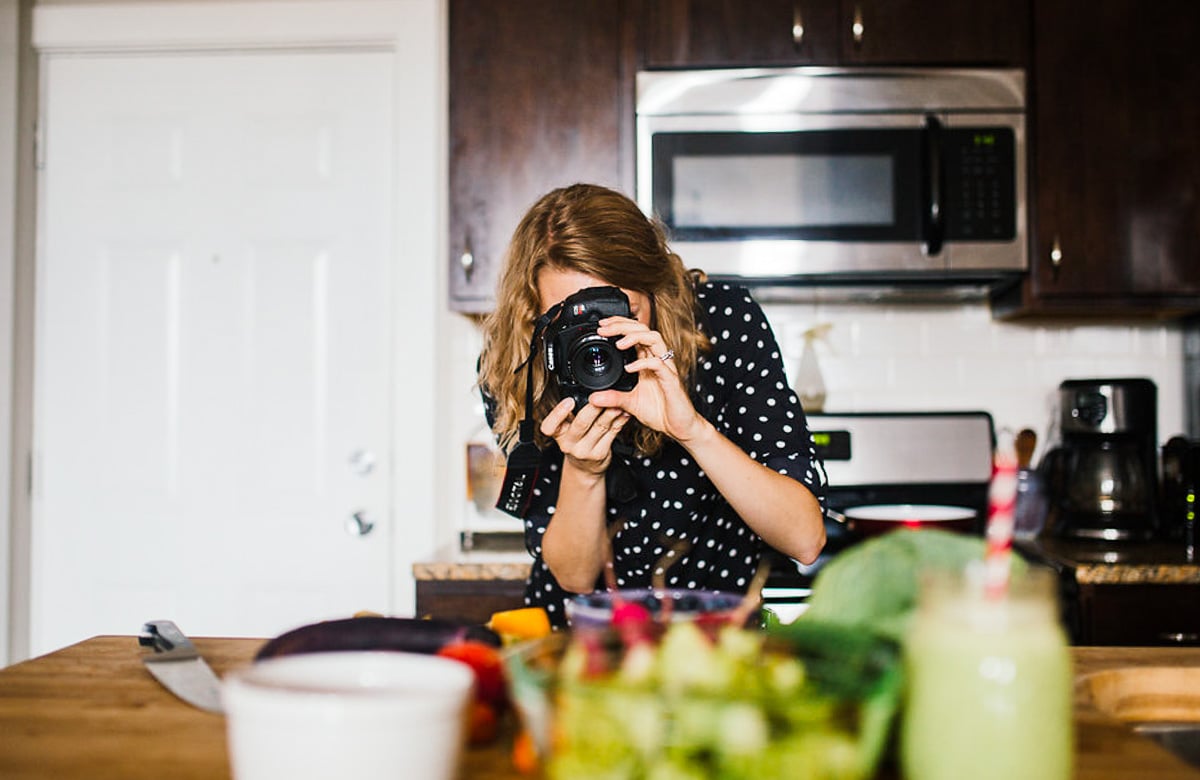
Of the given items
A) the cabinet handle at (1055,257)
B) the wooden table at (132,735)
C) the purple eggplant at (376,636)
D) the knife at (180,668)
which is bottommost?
the wooden table at (132,735)

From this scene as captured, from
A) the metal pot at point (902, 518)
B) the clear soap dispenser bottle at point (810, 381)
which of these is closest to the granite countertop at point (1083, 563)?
the metal pot at point (902, 518)

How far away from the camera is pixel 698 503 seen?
137 centimetres

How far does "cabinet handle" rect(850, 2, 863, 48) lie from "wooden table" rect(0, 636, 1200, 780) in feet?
5.09

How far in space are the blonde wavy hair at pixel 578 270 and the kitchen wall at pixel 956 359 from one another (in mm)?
1100

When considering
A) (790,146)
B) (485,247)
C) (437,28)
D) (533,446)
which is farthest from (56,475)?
(790,146)

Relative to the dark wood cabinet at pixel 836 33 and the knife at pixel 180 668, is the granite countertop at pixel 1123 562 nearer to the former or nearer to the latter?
the dark wood cabinet at pixel 836 33

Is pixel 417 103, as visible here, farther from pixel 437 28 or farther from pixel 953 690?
pixel 953 690

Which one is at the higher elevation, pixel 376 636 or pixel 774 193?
pixel 774 193

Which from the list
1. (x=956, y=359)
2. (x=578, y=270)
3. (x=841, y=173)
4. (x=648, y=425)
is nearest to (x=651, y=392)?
(x=648, y=425)

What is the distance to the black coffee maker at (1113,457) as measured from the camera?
6.70 ft

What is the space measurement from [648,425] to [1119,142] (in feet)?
5.01

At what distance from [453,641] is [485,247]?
1.52m

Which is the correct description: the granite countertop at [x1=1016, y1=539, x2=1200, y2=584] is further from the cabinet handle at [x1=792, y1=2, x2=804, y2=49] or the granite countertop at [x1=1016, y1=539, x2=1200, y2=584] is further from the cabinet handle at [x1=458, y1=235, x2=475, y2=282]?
the cabinet handle at [x1=458, y1=235, x2=475, y2=282]

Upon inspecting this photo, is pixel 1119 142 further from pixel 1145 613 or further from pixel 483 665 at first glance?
pixel 483 665
